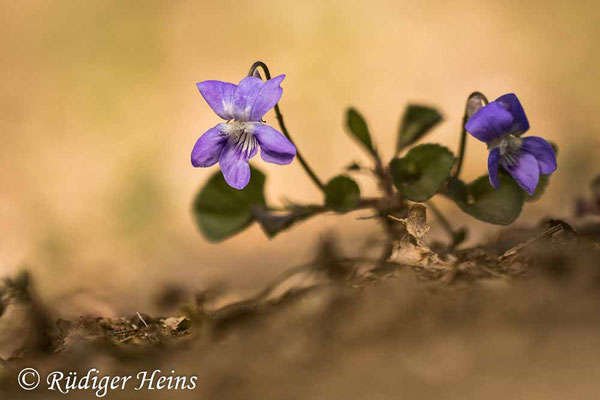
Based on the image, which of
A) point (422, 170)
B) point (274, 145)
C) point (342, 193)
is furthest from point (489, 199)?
point (274, 145)

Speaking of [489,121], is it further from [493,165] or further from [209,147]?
[209,147]

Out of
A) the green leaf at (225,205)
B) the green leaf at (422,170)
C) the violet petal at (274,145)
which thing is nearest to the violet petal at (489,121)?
the green leaf at (422,170)

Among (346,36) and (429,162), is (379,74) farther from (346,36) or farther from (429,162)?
(429,162)

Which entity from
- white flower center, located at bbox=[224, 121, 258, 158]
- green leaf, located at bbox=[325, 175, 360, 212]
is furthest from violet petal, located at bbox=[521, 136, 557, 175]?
white flower center, located at bbox=[224, 121, 258, 158]

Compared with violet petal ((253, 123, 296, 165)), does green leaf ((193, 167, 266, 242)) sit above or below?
below

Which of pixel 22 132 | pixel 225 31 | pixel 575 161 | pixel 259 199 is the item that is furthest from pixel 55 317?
pixel 575 161

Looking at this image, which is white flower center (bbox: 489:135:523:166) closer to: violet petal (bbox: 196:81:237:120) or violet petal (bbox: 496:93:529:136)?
violet petal (bbox: 496:93:529:136)
